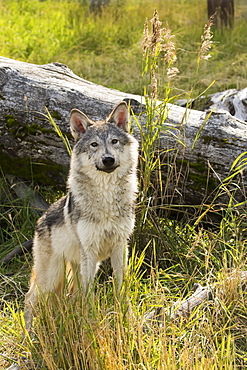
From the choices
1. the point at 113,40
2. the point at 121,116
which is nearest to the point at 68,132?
the point at 121,116

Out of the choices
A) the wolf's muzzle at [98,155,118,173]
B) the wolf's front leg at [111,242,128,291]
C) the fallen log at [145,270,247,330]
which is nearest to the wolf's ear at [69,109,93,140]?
the wolf's muzzle at [98,155,118,173]

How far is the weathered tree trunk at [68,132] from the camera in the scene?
452 centimetres

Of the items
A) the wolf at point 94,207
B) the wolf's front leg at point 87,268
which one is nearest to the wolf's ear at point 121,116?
the wolf at point 94,207

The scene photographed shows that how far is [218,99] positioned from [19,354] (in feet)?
15.4

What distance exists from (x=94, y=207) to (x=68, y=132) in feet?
4.74

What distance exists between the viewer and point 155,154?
15.3ft

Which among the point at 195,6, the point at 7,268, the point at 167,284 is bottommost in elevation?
the point at 7,268

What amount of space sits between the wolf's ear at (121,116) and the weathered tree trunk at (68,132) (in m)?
0.63

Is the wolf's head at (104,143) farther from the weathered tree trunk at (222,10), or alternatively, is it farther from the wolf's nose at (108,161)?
the weathered tree trunk at (222,10)

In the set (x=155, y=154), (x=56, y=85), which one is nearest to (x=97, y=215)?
(x=155, y=154)

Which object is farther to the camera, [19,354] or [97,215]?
[97,215]

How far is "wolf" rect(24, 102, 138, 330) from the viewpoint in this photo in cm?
356

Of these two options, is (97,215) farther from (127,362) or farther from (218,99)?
(218,99)

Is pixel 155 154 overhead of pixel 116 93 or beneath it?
beneath
